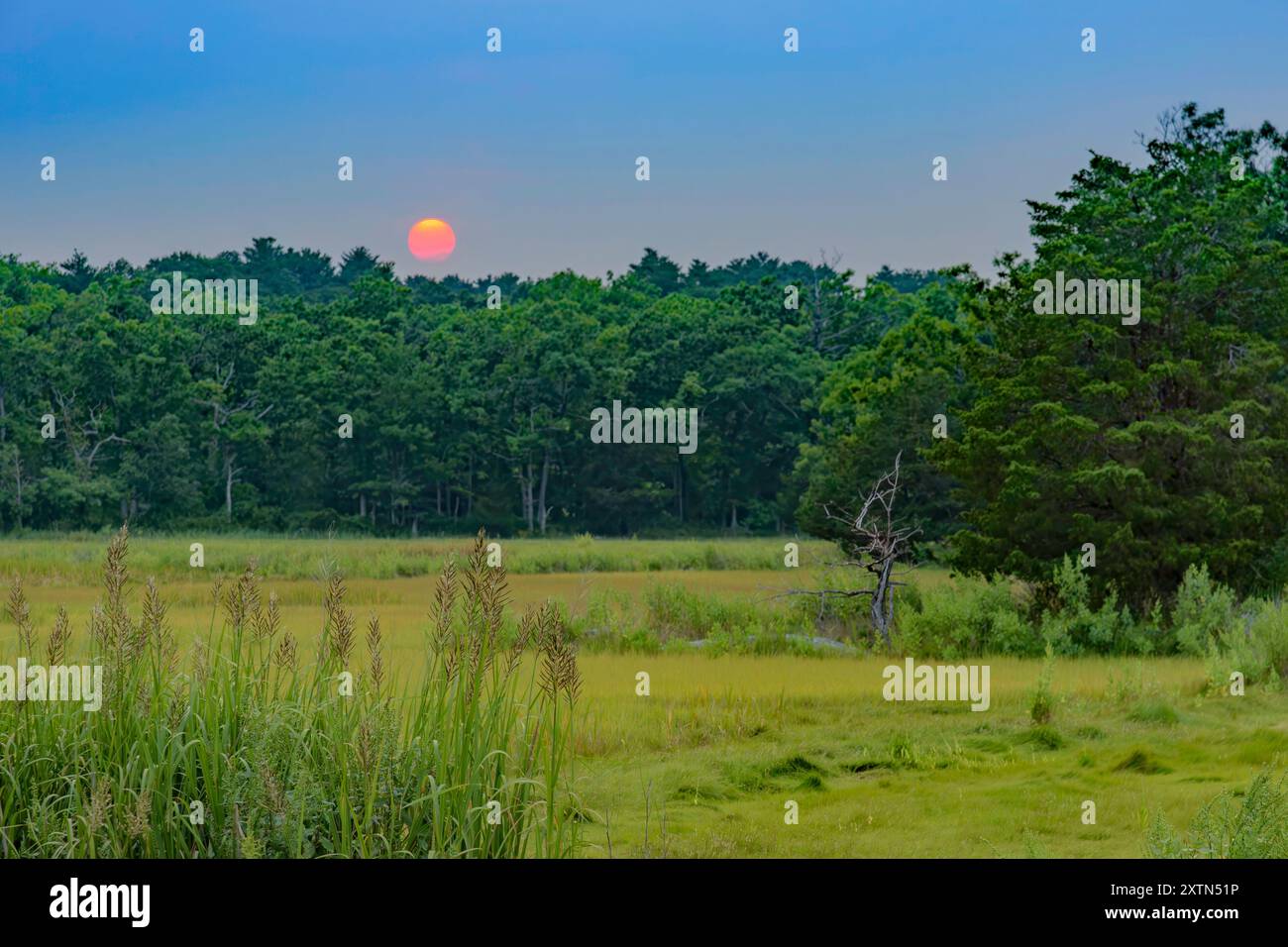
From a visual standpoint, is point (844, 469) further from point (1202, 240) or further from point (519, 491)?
Result: point (519, 491)

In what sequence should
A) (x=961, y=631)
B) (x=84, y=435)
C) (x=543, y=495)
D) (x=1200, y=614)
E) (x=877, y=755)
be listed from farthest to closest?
(x=543, y=495)
(x=84, y=435)
(x=1200, y=614)
(x=961, y=631)
(x=877, y=755)

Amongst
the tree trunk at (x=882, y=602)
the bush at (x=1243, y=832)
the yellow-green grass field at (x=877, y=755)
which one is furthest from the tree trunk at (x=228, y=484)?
the bush at (x=1243, y=832)

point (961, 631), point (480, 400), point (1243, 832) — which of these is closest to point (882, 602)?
point (961, 631)

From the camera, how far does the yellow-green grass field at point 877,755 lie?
847 cm

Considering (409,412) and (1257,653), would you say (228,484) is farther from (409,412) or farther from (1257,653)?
(1257,653)

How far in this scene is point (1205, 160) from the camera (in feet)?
81.8

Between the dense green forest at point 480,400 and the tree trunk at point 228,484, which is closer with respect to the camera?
the dense green forest at point 480,400

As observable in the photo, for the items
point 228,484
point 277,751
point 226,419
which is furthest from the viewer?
point 226,419

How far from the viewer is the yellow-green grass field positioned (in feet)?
27.8

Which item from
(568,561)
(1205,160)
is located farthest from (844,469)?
(1205,160)

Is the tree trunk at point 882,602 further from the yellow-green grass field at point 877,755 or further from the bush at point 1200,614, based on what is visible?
the bush at point 1200,614

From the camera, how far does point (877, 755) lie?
1136 cm

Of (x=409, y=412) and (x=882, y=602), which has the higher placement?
(x=409, y=412)
